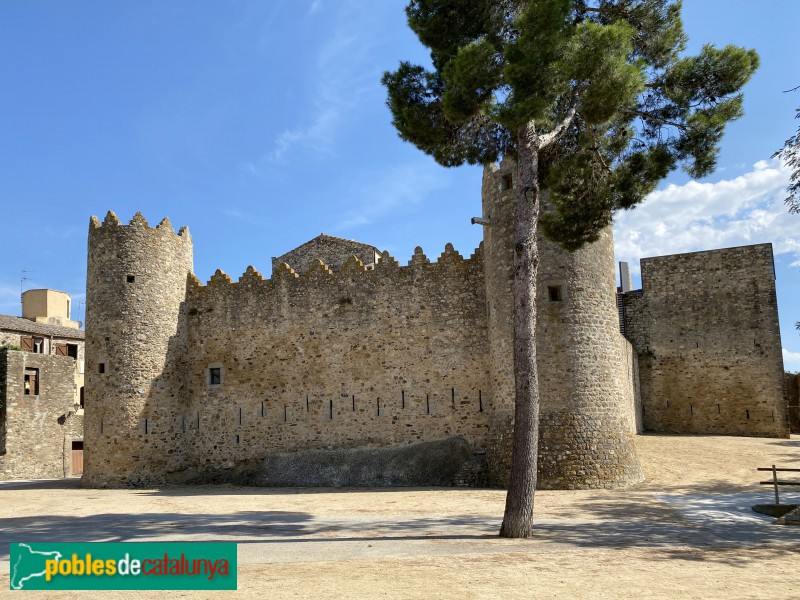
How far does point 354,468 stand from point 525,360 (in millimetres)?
9555

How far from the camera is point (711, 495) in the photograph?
13.8 m

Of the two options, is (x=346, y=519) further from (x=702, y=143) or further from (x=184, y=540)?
(x=702, y=143)

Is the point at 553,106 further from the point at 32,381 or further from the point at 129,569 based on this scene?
the point at 32,381

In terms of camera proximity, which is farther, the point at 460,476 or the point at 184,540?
the point at 460,476

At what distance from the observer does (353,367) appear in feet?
65.5

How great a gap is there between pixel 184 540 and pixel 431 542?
3703 mm

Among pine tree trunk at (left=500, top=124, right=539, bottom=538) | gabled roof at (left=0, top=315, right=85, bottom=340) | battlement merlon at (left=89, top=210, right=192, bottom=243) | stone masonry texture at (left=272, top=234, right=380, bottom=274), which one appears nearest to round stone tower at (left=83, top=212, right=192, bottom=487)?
battlement merlon at (left=89, top=210, right=192, bottom=243)

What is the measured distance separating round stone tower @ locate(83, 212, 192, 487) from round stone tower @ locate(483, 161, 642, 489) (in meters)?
10.4

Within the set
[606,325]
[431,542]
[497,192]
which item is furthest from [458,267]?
[431,542]

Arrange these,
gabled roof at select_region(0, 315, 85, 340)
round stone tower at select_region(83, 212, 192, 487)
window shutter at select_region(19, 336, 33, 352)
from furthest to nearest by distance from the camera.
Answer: window shutter at select_region(19, 336, 33, 352), gabled roof at select_region(0, 315, 85, 340), round stone tower at select_region(83, 212, 192, 487)

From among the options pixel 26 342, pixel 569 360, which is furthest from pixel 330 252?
pixel 26 342

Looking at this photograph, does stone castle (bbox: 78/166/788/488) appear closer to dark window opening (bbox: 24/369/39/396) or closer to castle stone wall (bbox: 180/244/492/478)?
castle stone wall (bbox: 180/244/492/478)

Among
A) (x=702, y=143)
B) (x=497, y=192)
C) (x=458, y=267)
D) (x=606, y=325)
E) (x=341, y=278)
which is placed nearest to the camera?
(x=702, y=143)

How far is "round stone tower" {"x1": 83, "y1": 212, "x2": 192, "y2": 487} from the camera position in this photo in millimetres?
20188
